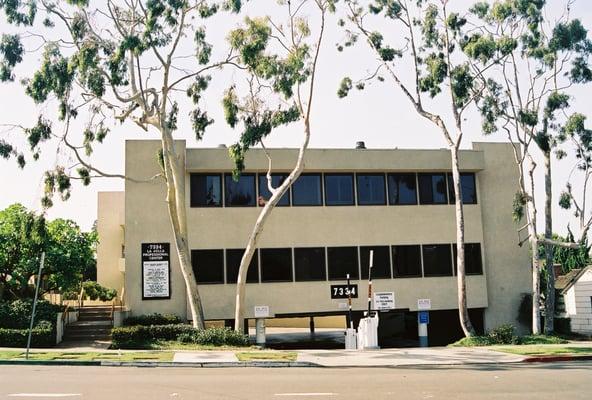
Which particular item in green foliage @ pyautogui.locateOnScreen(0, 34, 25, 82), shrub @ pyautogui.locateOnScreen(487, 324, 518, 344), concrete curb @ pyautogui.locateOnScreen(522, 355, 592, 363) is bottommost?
concrete curb @ pyautogui.locateOnScreen(522, 355, 592, 363)

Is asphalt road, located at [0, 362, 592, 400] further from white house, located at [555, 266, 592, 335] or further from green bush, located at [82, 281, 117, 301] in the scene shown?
green bush, located at [82, 281, 117, 301]

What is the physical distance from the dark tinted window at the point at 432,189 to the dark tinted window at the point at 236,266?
25.6ft

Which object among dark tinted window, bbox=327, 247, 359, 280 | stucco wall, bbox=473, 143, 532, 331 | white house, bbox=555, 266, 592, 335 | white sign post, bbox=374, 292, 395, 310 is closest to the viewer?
dark tinted window, bbox=327, 247, 359, 280

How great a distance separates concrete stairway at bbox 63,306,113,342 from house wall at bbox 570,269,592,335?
19759mm

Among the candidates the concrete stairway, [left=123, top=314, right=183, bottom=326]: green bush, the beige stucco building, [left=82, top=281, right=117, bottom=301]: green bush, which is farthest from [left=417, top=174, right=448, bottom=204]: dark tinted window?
[left=82, top=281, right=117, bottom=301]: green bush

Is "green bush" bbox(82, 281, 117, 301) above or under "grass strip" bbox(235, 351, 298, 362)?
above

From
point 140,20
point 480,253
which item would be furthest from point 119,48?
point 480,253

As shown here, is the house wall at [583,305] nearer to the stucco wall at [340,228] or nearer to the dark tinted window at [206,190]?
the stucco wall at [340,228]

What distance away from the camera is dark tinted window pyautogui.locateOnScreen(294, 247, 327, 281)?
2681 cm

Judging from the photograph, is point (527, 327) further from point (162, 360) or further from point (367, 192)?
point (162, 360)

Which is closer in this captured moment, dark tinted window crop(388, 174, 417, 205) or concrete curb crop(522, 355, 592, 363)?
concrete curb crop(522, 355, 592, 363)

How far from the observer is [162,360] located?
58.6 ft

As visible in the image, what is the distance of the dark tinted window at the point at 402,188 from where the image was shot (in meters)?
28.2

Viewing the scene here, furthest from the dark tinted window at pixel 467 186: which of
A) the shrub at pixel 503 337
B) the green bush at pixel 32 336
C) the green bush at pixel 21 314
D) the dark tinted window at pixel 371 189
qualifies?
the green bush at pixel 32 336
